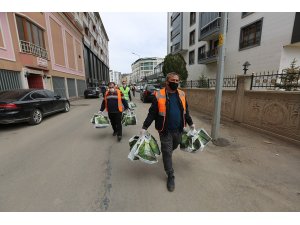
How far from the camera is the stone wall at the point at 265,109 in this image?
4242 mm

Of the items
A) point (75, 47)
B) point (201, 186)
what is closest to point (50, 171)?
point (201, 186)

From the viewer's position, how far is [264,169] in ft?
10.3

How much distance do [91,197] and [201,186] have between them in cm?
174

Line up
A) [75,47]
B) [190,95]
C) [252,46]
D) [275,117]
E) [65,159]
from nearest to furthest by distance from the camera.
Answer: [65,159] < [275,117] < [190,95] < [252,46] < [75,47]

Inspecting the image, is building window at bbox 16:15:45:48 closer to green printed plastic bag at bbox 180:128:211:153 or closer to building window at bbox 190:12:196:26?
green printed plastic bag at bbox 180:128:211:153

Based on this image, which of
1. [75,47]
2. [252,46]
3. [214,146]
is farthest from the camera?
[75,47]

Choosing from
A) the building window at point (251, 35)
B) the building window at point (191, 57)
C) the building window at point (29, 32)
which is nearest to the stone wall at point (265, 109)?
the building window at point (251, 35)

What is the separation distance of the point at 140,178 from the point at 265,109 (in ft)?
14.8

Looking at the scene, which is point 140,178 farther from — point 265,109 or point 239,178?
point 265,109

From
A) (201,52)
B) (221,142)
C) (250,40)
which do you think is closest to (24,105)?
(221,142)

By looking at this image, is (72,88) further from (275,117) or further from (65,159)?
(275,117)

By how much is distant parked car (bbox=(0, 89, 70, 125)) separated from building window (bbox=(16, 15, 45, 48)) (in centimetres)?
644

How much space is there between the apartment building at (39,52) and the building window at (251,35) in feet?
55.1

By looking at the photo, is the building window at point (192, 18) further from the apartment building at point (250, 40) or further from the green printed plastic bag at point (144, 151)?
the green printed plastic bag at point (144, 151)
